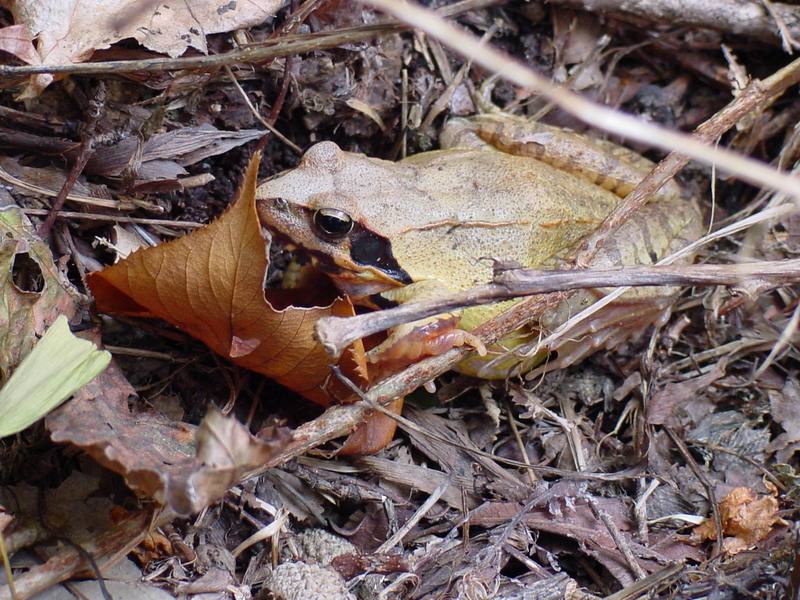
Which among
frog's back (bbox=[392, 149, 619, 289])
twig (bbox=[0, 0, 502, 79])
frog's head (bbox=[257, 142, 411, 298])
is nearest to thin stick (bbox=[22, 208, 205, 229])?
frog's head (bbox=[257, 142, 411, 298])

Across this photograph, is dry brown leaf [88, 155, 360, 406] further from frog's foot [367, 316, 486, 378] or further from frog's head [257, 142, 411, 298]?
frog's head [257, 142, 411, 298]

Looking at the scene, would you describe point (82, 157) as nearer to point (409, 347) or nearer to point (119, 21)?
point (119, 21)

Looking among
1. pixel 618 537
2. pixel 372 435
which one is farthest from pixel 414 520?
pixel 618 537

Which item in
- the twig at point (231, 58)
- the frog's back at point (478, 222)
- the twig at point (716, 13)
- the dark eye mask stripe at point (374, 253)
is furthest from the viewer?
the twig at point (716, 13)

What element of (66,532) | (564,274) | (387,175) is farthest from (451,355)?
(66,532)

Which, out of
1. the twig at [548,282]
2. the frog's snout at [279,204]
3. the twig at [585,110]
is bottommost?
the frog's snout at [279,204]

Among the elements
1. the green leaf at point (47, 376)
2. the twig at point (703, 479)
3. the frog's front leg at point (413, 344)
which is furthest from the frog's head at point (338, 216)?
the twig at point (703, 479)

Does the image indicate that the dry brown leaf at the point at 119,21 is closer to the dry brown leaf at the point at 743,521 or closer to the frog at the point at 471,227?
the frog at the point at 471,227

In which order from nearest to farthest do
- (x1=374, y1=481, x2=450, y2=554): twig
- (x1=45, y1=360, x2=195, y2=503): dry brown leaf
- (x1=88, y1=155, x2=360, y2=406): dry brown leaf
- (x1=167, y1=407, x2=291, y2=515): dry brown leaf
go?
(x1=167, y1=407, x2=291, y2=515): dry brown leaf → (x1=45, y1=360, x2=195, y2=503): dry brown leaf → (x1=88, y1=155, x2=360, y2=406): dry brown leaf → (x1=374, y1=481, x2=450, y2=554): twig
